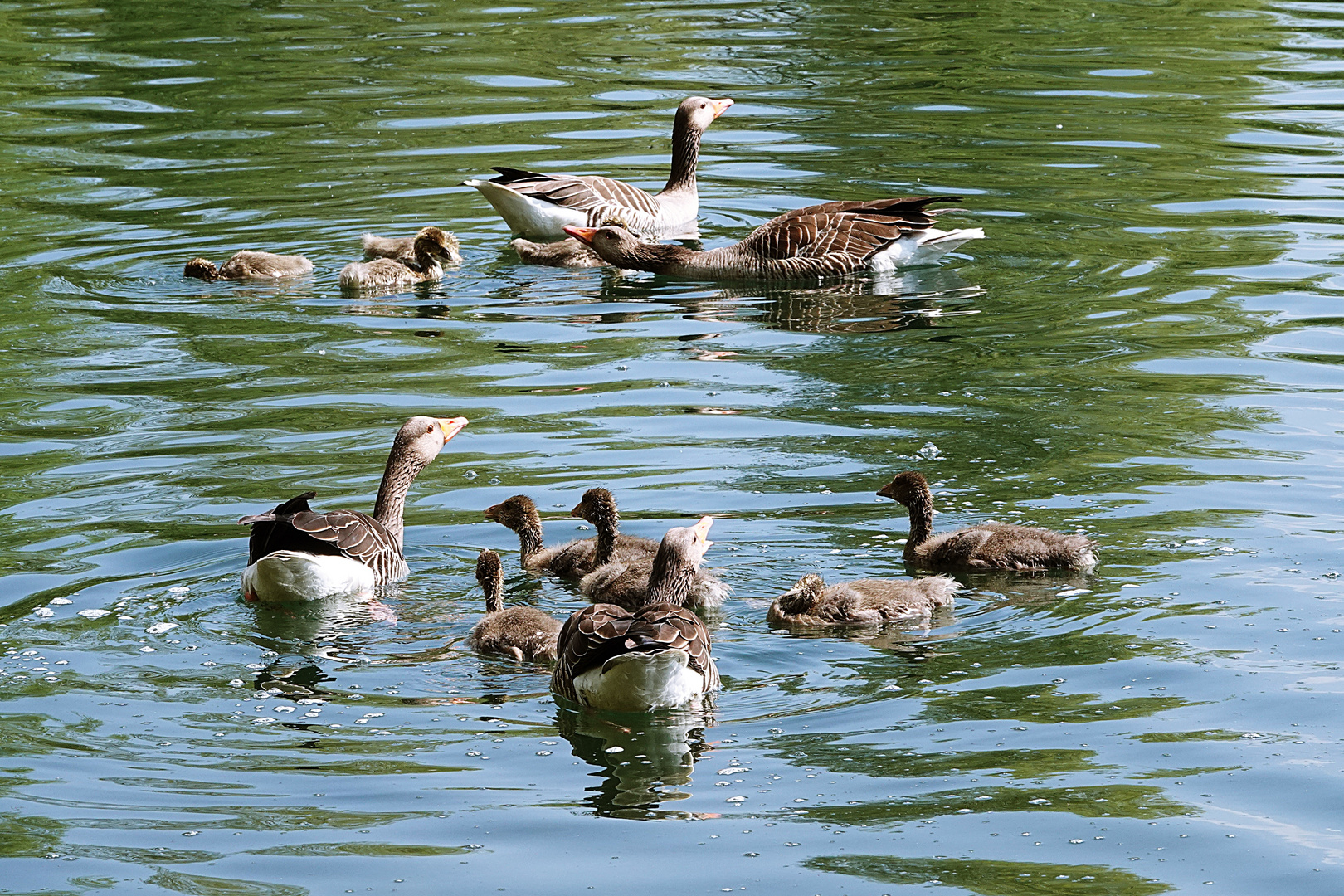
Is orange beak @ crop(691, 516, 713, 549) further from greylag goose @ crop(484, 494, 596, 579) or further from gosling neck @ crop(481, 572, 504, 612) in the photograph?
greylag goose @ crop(484, 494, 596, 579)

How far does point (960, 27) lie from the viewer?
2580 cm

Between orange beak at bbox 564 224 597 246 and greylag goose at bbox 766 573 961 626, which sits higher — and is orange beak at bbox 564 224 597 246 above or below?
above

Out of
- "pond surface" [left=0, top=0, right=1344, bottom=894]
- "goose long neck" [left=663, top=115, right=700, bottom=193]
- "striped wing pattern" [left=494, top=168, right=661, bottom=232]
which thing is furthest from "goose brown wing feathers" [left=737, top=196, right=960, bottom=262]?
"goose long neck" [left=663, top=115, right=700, bottom=193]

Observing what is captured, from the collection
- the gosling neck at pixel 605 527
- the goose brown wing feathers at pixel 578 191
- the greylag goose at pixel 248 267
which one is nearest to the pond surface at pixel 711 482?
the greylag goose at pixel 248 267

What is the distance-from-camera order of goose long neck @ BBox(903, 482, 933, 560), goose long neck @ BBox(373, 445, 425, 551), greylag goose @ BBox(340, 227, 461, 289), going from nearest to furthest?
goose long neck @ BBox(903, 482, 933, 560), goose long neck @ BBox(373, 445, 425, 551), greylag goose @ BBox(340, 227, 461, 289)

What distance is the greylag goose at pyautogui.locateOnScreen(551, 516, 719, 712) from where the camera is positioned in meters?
7.23

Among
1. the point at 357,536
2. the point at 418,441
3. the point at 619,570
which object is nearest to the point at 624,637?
the point at 619,570

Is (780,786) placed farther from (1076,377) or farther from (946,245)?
(946,245)

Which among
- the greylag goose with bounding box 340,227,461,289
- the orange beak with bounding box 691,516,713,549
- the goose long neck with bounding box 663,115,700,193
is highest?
the goose long neck with bounding box 663,115,700,193

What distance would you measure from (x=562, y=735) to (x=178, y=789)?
1460 millimetres

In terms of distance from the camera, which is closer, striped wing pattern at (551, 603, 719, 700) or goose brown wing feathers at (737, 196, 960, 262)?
striped wing pattern at (551, 603, 719, 700)

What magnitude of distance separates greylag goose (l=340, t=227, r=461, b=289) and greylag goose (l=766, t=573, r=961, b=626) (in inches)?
279

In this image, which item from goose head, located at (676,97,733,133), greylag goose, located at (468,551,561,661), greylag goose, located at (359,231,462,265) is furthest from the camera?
goose head, located at (676,97,733,133)

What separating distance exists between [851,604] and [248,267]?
25.9 feet
